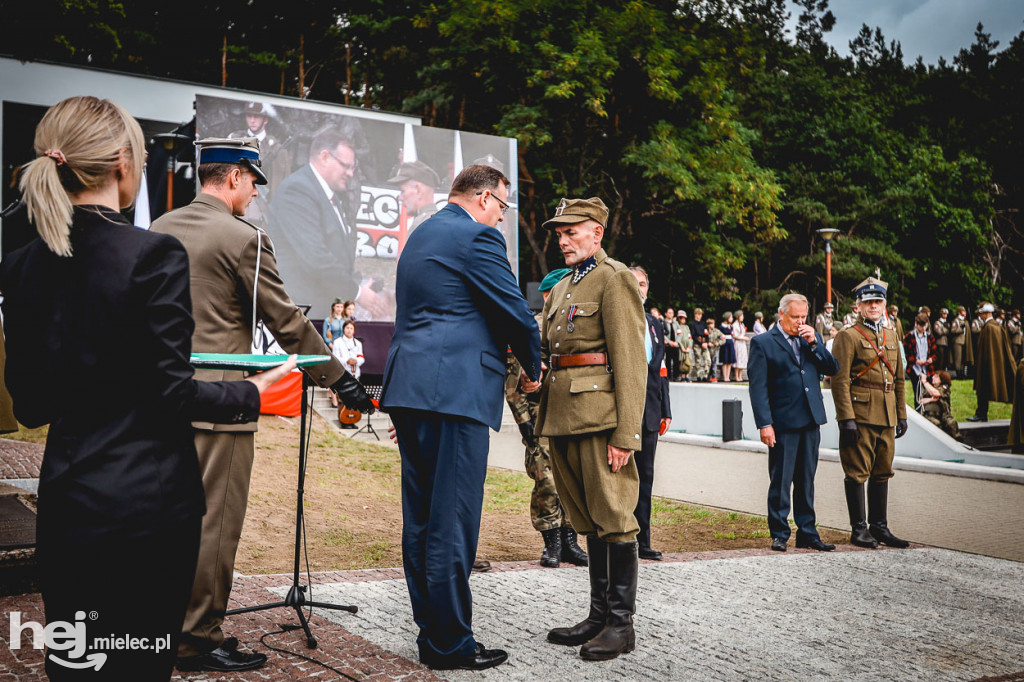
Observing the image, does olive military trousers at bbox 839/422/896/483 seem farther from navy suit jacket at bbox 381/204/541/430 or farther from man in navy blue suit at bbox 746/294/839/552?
navy suit jacket at bbox 381/204/541/430

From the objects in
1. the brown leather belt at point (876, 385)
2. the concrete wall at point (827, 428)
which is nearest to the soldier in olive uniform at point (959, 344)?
the concrete wall at point (827, 428)

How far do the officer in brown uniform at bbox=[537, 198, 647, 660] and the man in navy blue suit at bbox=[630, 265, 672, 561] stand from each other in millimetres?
2115

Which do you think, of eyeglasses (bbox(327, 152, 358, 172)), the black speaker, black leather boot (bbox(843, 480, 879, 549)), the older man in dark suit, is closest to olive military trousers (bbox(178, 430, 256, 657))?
black leather boot (bbox(843, 480, 879, 549))

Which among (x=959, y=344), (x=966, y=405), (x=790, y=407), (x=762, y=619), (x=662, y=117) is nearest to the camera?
(x=762, y=619)

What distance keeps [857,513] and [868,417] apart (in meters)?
0.85

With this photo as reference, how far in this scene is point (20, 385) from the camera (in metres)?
2.09

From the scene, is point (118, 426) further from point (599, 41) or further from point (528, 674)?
point (599, 41)

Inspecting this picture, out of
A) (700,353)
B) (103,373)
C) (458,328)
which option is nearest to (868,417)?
(458,328)

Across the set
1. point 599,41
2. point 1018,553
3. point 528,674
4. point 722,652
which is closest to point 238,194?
point 528,674

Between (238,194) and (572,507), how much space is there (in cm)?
231

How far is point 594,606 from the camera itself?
453 centimetres

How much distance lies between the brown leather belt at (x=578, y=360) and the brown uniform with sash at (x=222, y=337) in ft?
4.33

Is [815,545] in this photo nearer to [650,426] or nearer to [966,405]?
[650,426]

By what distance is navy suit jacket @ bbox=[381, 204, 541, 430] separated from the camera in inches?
155
